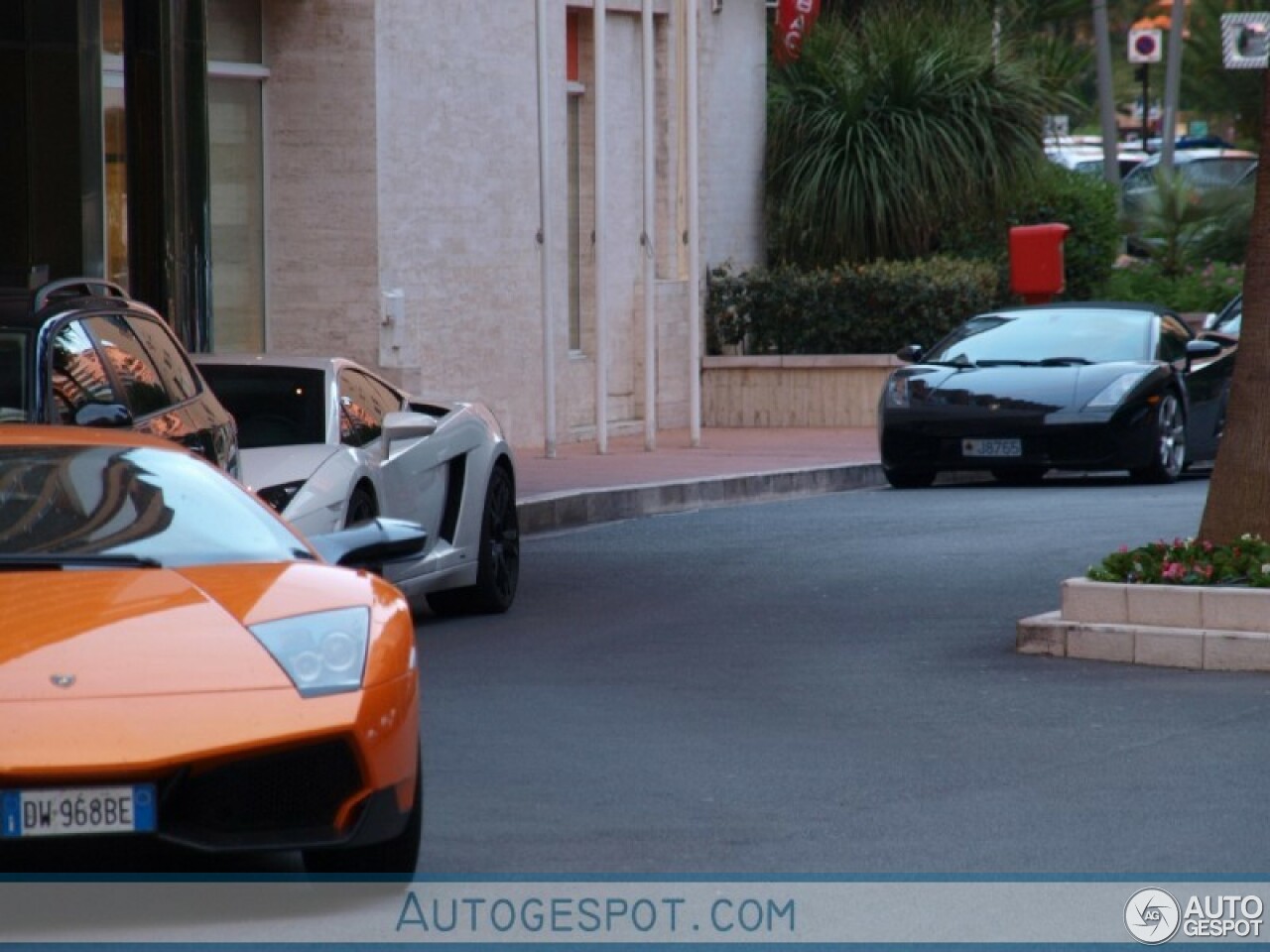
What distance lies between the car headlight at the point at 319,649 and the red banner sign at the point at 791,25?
20791mm

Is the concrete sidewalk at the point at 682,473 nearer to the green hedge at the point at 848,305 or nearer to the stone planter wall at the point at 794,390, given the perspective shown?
the stone planter wall at the point at 794,390

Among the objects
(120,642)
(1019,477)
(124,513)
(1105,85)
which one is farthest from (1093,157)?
(120,642)

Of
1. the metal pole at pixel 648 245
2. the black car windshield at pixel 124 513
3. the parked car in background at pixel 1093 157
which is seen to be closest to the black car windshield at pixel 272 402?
the black car windshield at pixel 124 513

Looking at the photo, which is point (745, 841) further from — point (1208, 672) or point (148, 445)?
point (1208, 672)

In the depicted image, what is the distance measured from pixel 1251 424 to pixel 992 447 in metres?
7.91

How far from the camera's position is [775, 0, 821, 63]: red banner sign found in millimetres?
26297

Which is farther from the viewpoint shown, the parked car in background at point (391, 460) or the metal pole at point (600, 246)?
the metal pole at point (600, 246)

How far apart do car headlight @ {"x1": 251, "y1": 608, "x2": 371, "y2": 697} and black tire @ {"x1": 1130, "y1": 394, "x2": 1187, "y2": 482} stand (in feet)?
43.6

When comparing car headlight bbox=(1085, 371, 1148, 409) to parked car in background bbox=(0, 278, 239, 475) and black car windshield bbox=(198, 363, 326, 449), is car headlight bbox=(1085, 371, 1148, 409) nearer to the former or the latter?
black car windshield bbox=(198, 363, 326, 449)

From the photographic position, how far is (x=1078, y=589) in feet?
33.5

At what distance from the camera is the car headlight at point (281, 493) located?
1020 centimetres

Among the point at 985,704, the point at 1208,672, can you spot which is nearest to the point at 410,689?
the point at 985,704

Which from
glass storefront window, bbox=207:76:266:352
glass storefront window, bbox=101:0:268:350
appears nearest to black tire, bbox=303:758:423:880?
glass storefront window, bbox=101:0:268:350

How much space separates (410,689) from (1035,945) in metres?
1.56
